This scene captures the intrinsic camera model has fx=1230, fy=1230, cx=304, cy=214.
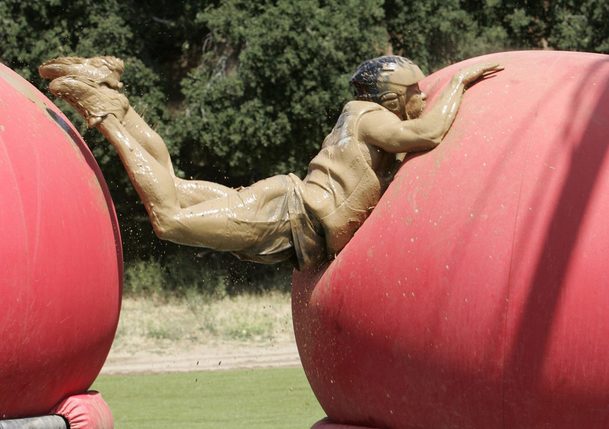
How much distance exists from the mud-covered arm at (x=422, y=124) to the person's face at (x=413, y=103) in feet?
0.38

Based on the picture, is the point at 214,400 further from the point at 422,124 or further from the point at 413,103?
the point at 422,124

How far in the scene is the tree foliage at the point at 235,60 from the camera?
64.4 feet

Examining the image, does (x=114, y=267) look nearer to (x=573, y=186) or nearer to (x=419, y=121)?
(x=419, y=121)

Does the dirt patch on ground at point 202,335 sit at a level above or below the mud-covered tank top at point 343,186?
below

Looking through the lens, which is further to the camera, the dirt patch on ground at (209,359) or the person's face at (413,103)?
the dirt patch on ground at (209,359)

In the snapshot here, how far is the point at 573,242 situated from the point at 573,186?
0.24m

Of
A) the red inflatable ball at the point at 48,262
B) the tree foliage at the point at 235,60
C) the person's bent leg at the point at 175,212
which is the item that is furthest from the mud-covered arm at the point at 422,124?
the tree foliage at the point at 235,60

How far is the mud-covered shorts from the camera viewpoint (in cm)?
540

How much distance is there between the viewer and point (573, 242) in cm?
465

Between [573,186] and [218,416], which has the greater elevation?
[573,186]

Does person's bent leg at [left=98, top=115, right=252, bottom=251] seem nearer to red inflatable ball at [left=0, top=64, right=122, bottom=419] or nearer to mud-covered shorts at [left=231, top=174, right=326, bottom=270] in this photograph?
mud-covered shorts at [left=231, top=174, right=326, bottom=270]

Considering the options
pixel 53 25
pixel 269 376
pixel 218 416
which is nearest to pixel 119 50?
pixel 53 25

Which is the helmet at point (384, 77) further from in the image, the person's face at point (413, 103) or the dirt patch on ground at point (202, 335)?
the dirt patch on ground at point (202, 335)

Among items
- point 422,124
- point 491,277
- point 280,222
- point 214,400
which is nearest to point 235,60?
point 214,400
